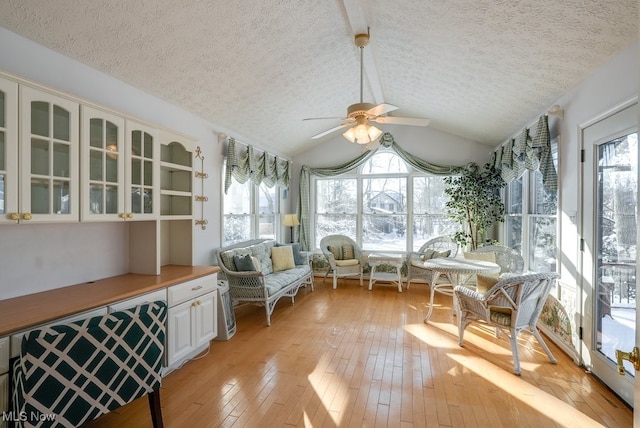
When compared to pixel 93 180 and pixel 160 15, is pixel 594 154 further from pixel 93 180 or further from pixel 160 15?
pixel 93 180

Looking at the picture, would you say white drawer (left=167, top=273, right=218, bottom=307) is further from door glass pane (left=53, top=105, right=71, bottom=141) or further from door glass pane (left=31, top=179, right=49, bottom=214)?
door glass pane (left=53, top=105, right=71, bottom=141)

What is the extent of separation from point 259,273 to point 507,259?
311 centimetres

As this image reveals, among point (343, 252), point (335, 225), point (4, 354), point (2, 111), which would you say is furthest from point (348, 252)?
point (2, 111)

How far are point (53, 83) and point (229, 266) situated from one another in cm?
236

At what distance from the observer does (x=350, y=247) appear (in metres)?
5.64

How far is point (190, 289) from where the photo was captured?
104 inches

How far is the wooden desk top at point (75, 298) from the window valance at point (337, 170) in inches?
137

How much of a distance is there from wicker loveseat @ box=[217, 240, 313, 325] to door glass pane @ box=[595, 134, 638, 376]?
3.11 meters

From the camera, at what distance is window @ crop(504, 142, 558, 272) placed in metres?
3.39

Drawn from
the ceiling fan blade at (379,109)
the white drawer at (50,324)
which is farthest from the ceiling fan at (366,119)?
the white drawer at (50,324)

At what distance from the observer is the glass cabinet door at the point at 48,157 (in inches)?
67.7

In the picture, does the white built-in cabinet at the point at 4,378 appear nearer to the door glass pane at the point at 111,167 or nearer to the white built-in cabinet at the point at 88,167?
the white built-in cabinet at the point at 88,167

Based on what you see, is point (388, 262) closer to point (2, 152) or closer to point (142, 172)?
point (142, 172)

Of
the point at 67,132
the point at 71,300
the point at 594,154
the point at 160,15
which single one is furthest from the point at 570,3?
the point at 71,300
